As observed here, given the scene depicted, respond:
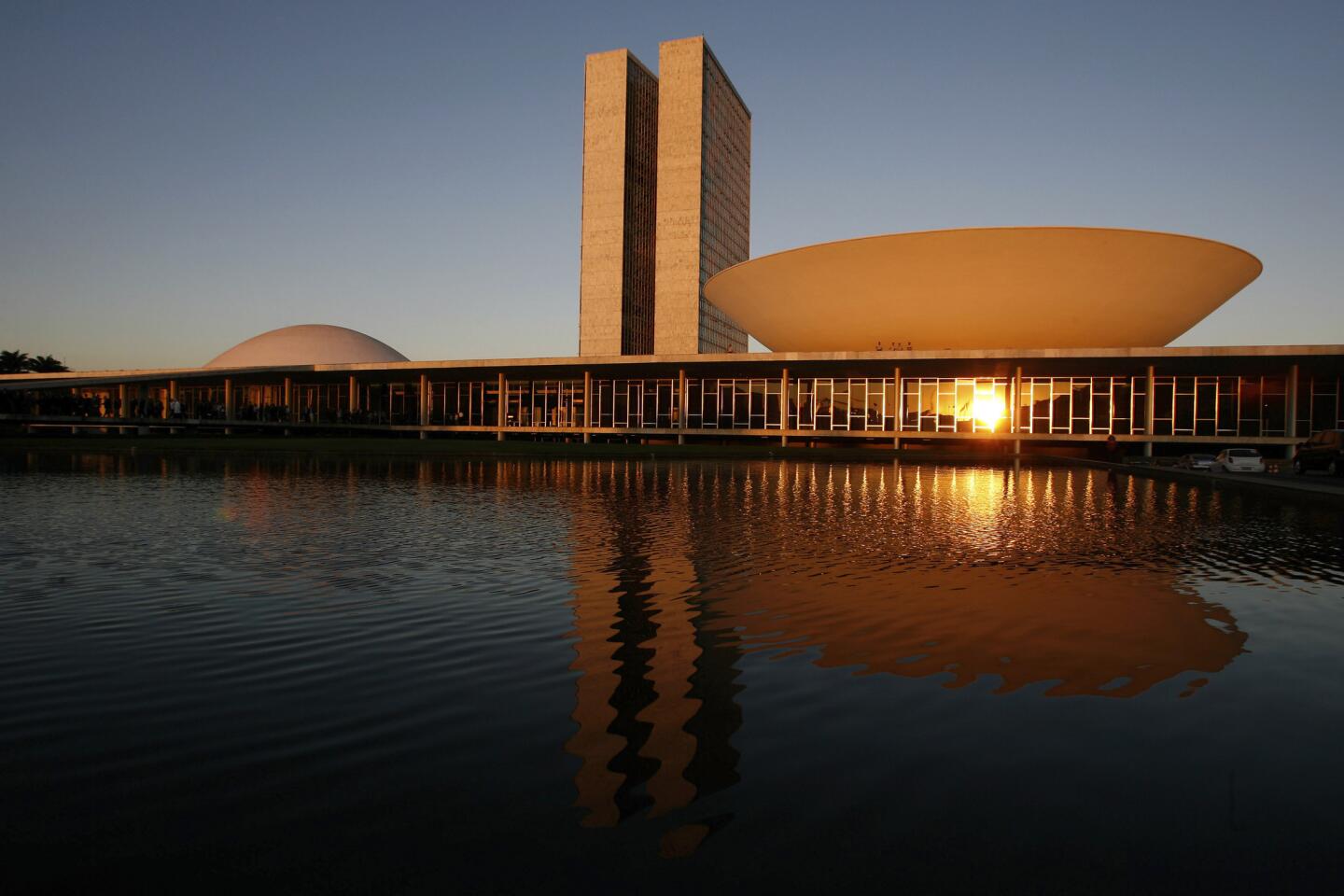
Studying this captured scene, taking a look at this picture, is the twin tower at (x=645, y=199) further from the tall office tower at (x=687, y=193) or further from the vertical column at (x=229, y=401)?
the vertical column at (x=229, y=401)

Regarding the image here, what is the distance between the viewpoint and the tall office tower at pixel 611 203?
11438 cm

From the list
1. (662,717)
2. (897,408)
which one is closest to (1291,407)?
(897,408)

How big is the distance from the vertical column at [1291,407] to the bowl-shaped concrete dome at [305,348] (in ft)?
271

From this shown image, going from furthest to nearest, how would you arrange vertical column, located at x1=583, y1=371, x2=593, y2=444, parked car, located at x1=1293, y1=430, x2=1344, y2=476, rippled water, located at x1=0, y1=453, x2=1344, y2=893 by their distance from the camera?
1. vertical column, located at x1=583, y1=371, x2=593, y2=444
2. parked car, located at x1=1293, y1=430, x2=1344, y2=476
3. rippled water, located at x1=0, y1=453, x2=1344, y2=893

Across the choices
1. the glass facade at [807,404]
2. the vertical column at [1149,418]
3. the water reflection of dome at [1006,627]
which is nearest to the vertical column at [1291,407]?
the glass facade at [807,404]

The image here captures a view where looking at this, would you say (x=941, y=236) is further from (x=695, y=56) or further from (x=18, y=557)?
(x=695, y=56)

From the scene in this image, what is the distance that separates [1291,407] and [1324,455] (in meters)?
15.2

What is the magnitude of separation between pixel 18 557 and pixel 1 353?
78.2 meters

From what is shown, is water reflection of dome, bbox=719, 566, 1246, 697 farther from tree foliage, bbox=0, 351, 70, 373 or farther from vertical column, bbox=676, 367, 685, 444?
tree foliage, bbox=0, 351, 70, 373

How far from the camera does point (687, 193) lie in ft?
378

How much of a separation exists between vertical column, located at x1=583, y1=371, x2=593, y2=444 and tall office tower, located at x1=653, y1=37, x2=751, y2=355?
2538 inches

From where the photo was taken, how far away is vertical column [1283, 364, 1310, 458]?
131ft

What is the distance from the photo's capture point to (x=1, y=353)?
7175cm

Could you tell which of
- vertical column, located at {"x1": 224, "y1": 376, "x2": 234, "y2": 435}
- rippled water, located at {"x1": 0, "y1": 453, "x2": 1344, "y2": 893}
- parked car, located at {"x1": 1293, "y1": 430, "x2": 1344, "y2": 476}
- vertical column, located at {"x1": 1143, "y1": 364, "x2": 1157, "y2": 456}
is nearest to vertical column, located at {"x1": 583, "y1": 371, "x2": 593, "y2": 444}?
vertical column, located at {"x1": 224, "y1": 376, "x2": 234, "y2": 435}
